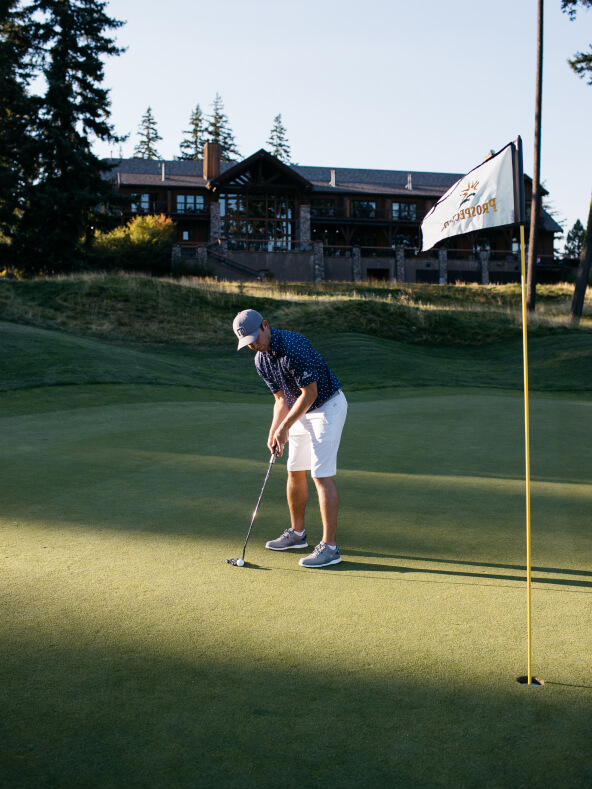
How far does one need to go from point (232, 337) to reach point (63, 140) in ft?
63.2

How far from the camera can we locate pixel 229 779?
282 centimetres

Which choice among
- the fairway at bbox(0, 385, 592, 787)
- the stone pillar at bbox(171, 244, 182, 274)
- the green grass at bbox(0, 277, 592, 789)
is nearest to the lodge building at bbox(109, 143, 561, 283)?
the stone pillar at bbox(171, 244, 182, 274)

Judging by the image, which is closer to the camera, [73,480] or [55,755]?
[55,755]

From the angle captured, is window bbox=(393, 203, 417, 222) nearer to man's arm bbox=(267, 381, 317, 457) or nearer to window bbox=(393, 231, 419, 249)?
window bbox=(393, 231, 419, 249)

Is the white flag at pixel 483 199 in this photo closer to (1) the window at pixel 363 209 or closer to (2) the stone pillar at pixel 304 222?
(2) the stone pillar at pixel 304 222

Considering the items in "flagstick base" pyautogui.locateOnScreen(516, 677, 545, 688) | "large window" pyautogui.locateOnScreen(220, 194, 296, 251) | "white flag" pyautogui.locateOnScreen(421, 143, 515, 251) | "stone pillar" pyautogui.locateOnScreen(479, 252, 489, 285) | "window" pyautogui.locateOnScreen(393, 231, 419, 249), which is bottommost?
"flagstick base" pyautogui.locateOnScreen(516, 677, 545, 688)

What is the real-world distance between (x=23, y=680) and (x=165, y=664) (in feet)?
2.12

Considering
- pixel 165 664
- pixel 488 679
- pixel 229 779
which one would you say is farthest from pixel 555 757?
pixel 165 664

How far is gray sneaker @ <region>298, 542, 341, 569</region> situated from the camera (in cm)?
542

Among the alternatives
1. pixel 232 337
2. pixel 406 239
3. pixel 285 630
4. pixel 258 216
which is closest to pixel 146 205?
pixel 258 216

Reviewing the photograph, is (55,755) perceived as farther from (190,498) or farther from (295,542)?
(190,498)

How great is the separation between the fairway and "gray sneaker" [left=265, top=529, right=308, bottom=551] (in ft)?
0.32

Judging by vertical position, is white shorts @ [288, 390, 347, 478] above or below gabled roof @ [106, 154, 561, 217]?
below

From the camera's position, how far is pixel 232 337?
28.9 metres
